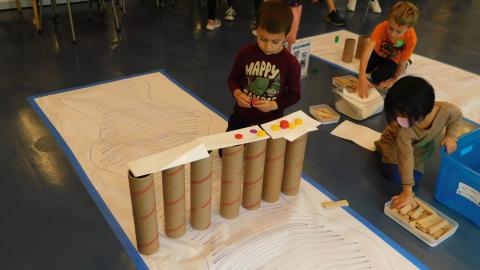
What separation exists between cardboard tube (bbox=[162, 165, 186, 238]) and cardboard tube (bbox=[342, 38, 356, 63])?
1742 mm

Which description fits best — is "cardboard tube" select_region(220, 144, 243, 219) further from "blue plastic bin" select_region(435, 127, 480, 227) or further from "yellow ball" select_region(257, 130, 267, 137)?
"blue plastic bin" select_region(435, 127, 480, 227)

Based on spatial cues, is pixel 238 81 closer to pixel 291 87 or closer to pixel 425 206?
pixel 291 87

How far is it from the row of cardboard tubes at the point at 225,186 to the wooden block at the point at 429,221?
42 centimetres

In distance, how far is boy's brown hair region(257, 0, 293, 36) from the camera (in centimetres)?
122

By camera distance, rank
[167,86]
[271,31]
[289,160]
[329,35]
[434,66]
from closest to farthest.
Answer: [271,31] → [289,160] → [167,86] → [434,66] → [329,35]

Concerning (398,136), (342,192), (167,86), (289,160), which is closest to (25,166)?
(167,86)

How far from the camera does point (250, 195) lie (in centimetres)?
134

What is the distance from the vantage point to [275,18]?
1.22 metres

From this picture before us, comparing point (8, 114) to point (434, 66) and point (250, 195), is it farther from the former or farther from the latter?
point (434, 66)

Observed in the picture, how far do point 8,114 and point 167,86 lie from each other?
0.75m

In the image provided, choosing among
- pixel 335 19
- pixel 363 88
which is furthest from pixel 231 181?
pixel 335 19

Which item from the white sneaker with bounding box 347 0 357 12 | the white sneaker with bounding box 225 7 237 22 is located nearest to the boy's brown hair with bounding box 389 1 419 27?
the white sneaker with bounding box 225 7 237 22

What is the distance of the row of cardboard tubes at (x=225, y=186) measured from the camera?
3.58 feet

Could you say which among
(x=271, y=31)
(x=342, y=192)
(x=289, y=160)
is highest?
(x=271, y=31)
